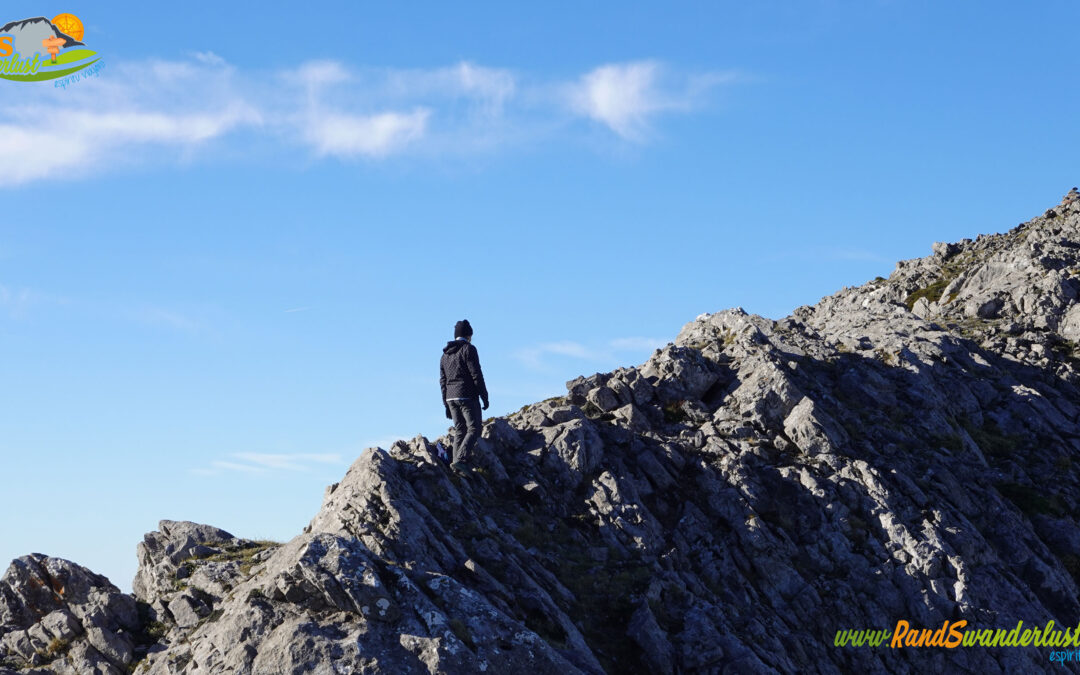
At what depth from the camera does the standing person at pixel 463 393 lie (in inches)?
997

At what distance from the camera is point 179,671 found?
1680cm

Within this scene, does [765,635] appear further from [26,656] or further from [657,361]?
[26,656]

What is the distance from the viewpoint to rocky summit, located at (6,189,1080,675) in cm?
1719

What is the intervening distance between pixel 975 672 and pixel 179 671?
20.6 meters

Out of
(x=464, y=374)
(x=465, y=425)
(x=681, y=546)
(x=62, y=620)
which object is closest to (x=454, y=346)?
(x=464, y=374)

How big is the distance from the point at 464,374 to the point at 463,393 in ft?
1.83

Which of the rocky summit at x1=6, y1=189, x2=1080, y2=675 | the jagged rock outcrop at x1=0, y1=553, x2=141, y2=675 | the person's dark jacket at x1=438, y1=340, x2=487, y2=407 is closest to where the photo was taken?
the rocky summit at x1=6, y1=189, x2=1080, y2=675

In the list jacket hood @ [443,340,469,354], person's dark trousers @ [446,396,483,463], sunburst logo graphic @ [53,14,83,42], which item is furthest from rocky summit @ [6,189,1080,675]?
sunburst logo graphic @ [53,14,83,42]

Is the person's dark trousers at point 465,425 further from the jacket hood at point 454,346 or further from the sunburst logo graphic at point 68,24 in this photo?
the sunburst logo graphic at point 68,24

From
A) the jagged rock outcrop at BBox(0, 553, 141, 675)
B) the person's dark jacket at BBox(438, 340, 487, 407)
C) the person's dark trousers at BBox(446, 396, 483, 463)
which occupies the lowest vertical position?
the jagged rock outcrop at BBox(0, 553, 141, 675)

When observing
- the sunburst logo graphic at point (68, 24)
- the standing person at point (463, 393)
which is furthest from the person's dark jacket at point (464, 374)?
the sunburst logo graphic at point (68, 24)

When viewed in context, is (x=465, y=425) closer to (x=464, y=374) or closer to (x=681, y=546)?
(x=464, y=374)

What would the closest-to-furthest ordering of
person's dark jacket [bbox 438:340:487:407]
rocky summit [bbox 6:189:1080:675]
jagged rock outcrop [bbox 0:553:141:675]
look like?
rocky summit [bbox 6:189:1080:675] → jagged rock outcrop [bbox 0:553:141:675] → person's dark jacket [bbox 438:340:487:407]

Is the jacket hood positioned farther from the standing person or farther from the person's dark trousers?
the person's dark trousers
